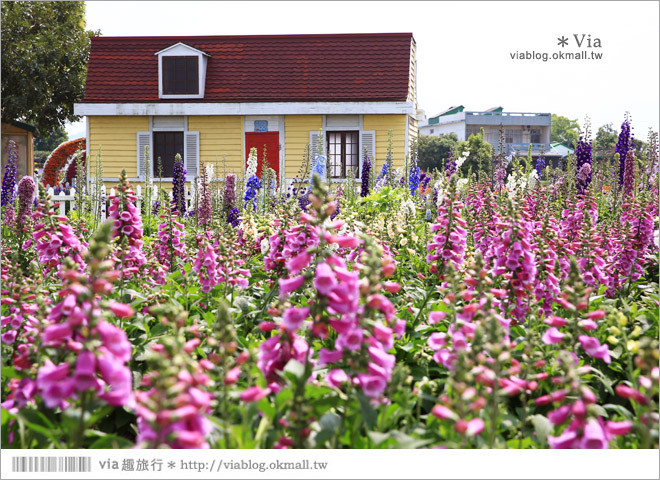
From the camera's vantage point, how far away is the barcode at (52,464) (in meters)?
2.02

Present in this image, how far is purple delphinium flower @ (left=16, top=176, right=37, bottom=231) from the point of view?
5.75 metres

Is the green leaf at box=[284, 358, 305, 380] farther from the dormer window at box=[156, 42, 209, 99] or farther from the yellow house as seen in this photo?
the dormer window at box=[156, 42, 209, 99]

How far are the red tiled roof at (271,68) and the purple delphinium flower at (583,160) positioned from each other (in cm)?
1057

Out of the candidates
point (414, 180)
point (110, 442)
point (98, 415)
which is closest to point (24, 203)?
point (110, 442)

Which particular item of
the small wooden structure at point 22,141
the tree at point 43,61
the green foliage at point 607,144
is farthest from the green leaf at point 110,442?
the tree at point 43,61

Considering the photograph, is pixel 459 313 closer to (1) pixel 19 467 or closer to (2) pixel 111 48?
(1) pixel 19 467

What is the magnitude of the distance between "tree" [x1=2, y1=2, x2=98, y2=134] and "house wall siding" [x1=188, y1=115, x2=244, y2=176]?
29.2 ft

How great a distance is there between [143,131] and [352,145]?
19.4ft

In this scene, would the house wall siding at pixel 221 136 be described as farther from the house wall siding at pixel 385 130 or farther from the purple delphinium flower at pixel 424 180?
the purple delphinium flower at pixel 424 180

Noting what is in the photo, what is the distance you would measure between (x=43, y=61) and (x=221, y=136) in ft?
34.2

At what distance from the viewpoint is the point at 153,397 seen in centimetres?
171

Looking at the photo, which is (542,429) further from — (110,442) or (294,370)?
(110,442)

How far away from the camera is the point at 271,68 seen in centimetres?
1994

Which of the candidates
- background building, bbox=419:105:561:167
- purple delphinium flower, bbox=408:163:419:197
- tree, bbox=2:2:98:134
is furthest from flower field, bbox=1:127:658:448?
background building, bbox=419:105:561:167
